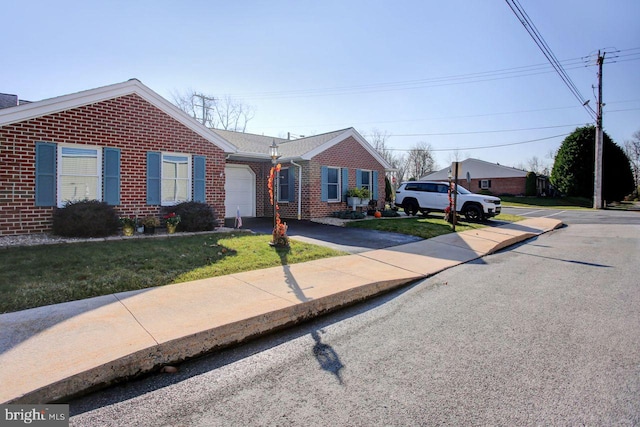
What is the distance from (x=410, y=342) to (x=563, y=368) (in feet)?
4.38

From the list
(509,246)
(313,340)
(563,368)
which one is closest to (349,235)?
(509,246)

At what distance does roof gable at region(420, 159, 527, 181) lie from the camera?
138 feet

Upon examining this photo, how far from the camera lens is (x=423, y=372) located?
311 cm

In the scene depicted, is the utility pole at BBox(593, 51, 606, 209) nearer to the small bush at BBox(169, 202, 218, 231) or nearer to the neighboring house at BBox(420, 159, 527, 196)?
the neighboring house at BBox(420, 159, 527, 196)

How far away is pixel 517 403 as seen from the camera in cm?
263

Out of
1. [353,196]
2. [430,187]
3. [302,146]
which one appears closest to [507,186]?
[430,187]

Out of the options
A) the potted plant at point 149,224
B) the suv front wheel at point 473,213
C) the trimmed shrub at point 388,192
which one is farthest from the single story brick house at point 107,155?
the trimmed shrub at point 388,192

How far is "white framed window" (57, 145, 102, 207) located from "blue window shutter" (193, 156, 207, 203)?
2.56m

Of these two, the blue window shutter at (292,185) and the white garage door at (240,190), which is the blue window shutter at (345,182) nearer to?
the blue window shutter at (292,185)

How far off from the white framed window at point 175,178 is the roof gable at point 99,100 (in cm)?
107

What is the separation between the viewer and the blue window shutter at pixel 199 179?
442 inches

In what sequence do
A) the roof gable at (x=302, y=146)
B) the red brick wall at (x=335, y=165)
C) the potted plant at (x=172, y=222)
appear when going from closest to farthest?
the potted plant at (x=172, y=222)
the roof gable at (x=302, y=146)
the red brick wall at (x=335, y=165)

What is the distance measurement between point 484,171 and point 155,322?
46257mm

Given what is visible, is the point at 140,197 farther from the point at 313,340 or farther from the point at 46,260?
the point at 313,340
